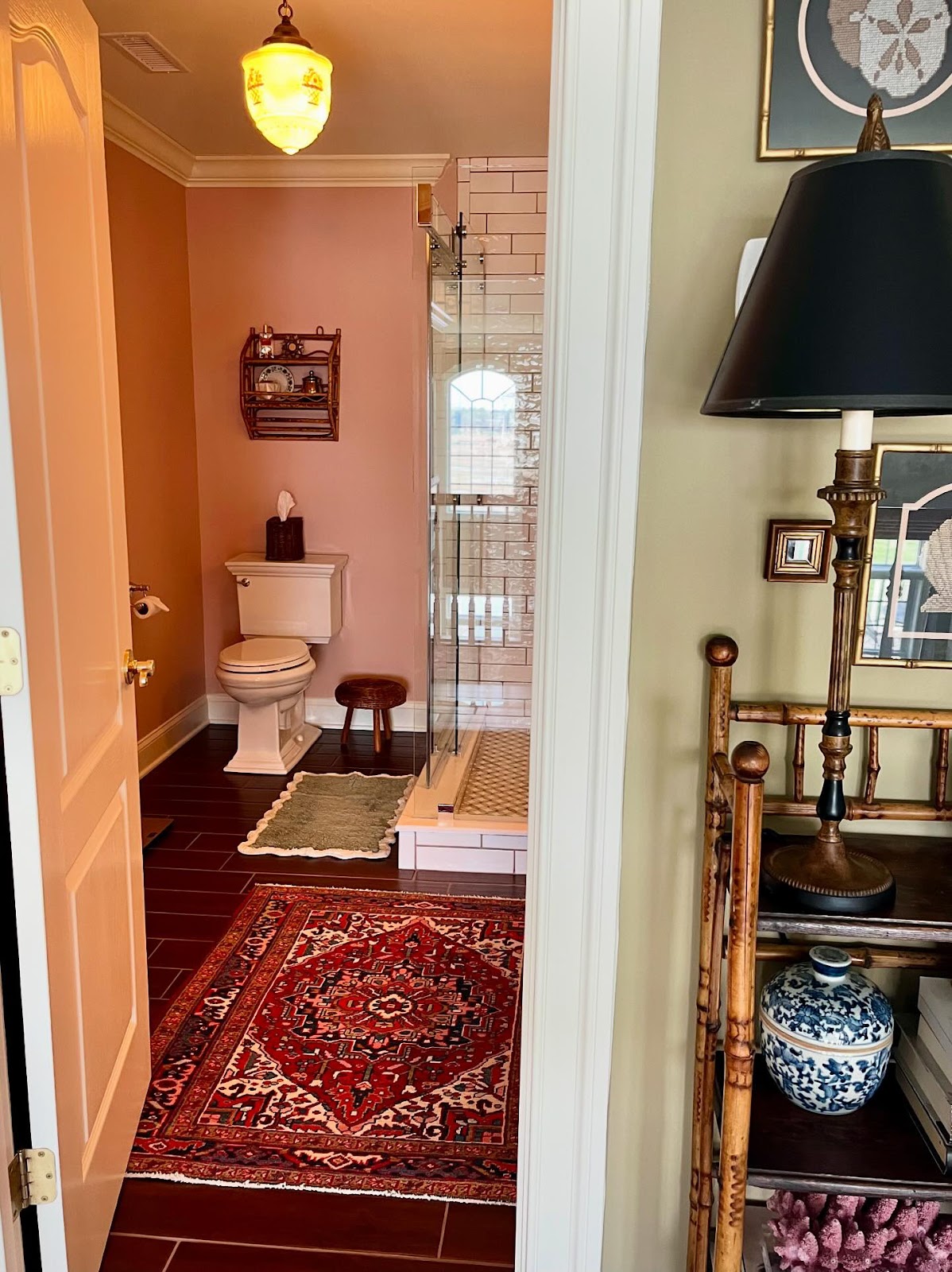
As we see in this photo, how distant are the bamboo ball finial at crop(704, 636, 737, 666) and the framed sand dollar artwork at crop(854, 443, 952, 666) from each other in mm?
183

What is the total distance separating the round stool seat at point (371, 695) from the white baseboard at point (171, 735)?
0.73 m

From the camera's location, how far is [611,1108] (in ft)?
5.43

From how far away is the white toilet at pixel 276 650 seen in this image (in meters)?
4.46

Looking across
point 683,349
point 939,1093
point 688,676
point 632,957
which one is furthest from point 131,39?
point 939,1093

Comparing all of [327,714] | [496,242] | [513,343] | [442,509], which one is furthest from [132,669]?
[496,242]

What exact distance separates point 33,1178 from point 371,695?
329 cm

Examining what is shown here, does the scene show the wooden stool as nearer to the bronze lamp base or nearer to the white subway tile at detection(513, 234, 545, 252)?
the white subway tile at detection(513, 234, 545, 252)

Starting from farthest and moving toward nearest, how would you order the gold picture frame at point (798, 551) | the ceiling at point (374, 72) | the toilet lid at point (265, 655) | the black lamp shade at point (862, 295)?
1. the toilet lid at point (265, 655)
2. the ceiling at point (374, 72)
3. the gold picture frame at point (798, 551)
4. the black lamp shade at point (862, 295)

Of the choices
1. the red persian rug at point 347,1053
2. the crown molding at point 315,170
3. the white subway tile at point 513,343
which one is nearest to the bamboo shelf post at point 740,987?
the red persian rug at point 347,1053

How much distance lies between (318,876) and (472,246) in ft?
8.90

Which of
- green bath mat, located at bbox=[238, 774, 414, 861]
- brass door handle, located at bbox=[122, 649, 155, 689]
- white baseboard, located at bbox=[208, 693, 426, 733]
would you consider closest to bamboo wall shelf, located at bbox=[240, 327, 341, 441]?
white baseboard, located at bbox=[208, 693, 426, 733]

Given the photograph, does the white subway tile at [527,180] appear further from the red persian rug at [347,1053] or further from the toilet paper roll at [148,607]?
the red persian rug at [347,1053]

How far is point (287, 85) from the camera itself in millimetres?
2789

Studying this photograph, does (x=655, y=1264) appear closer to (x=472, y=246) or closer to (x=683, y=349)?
(x=683, y=349)
